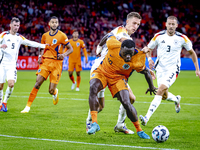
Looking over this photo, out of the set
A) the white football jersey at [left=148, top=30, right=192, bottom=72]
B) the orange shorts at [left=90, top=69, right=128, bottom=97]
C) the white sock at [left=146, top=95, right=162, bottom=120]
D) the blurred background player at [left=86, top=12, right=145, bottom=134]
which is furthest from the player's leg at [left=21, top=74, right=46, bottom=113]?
the orange shorts at [left=90, top=69, right=128, bottom=97]

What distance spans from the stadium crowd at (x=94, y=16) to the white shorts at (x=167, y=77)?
1896 cm

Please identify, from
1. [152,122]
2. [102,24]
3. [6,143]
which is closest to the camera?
[6,143]

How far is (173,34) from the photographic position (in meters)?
7.58

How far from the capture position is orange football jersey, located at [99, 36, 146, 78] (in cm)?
514

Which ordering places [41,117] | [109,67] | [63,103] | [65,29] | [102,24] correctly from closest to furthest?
[109,67] < [41,117] < [63,103] < [65,29] < [102,24]

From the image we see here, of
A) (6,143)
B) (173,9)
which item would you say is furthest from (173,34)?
(173,9)

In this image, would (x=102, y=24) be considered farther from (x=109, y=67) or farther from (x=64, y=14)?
(x=109, y=67)

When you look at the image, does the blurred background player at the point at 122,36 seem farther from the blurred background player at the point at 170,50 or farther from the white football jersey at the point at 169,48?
the white football jersey at the point at 169,48

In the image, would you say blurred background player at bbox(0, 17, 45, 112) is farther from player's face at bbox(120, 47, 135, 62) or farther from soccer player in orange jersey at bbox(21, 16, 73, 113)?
player's face at bbox(120, 47, 135, 62)

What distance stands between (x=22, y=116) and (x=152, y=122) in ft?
9.82

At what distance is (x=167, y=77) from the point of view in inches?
286

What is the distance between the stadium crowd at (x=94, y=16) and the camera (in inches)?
1078

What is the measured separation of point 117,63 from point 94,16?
26.2 metres

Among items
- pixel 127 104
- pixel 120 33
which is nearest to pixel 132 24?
pixel 120 33
